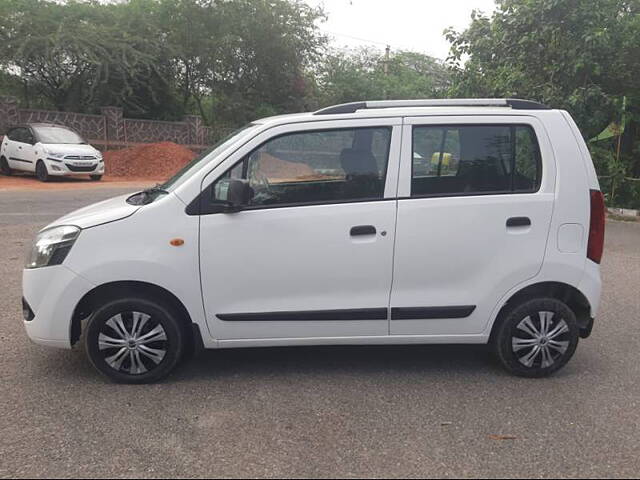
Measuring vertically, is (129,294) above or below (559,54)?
below

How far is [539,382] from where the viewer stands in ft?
13.7

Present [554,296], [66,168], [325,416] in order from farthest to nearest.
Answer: [66,168], [554,296], [325,416]

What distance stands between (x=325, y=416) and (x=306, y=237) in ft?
3.70

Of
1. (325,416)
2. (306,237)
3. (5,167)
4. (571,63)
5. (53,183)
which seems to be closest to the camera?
(325,416)

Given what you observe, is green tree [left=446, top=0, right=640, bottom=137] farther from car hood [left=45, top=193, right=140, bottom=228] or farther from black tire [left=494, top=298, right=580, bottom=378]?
car hood [left=45, top=193, right=140, bottom=228]

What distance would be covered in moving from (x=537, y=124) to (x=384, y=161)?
3.68 ft

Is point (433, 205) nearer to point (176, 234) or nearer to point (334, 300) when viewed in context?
point (334, 300)

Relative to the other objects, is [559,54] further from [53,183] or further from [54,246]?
[53,183]

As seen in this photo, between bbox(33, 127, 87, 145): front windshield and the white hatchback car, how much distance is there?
16.1 m

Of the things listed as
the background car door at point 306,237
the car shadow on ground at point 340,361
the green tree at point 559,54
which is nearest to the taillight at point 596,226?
the car shadow on ground at point 340,361

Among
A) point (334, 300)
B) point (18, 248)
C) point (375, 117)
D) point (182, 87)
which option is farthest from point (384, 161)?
point (182, 87)

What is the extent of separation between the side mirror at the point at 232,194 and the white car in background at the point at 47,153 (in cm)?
1591

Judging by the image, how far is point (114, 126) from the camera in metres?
26.0

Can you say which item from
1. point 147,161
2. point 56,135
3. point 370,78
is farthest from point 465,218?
point 370,78
